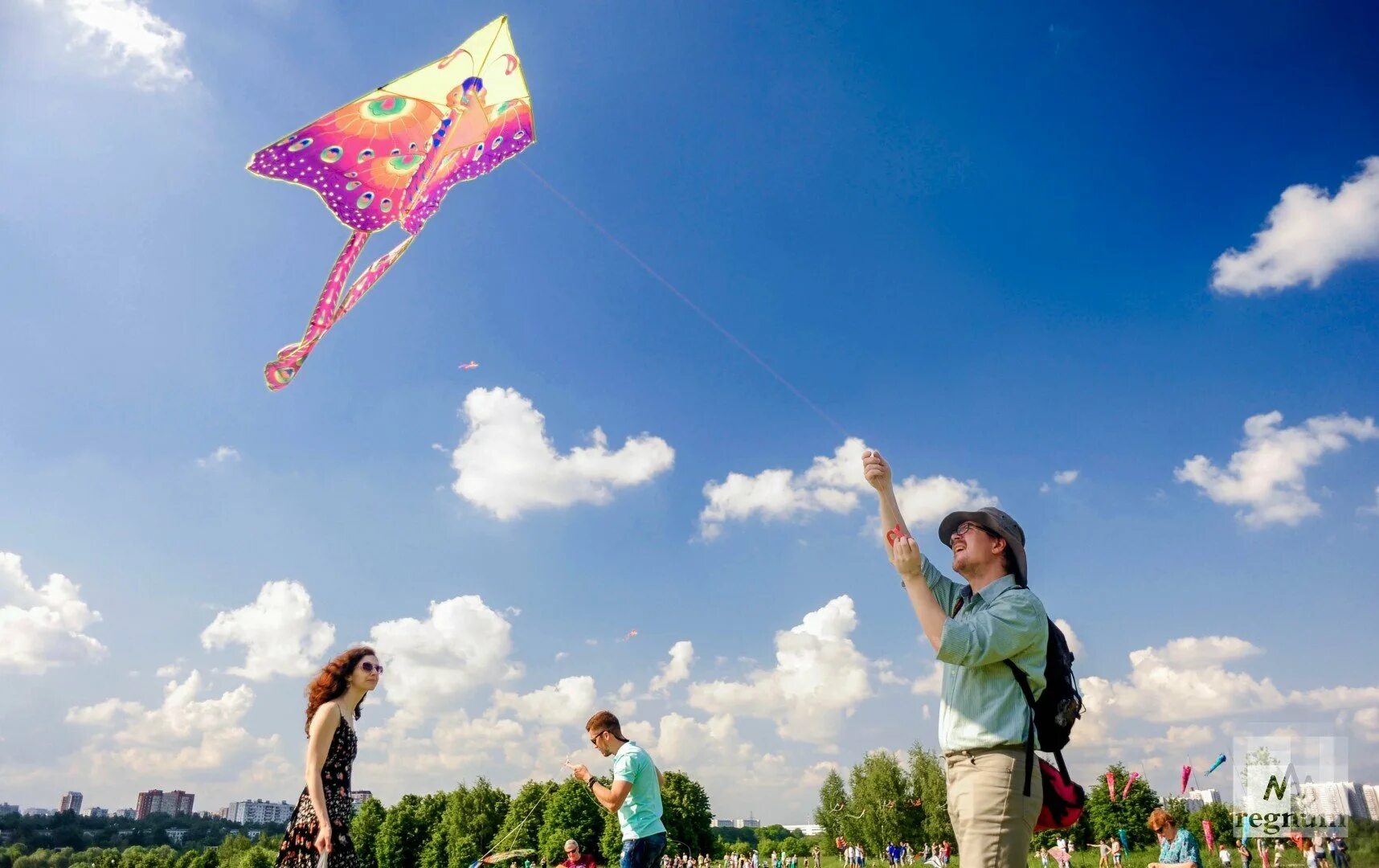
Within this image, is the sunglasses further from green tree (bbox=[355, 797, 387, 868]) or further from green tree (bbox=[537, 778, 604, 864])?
green tree (bbox=[355, 797, 387, 868])

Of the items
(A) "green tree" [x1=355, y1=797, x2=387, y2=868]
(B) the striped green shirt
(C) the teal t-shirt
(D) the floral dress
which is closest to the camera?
(B) the striped green shirt

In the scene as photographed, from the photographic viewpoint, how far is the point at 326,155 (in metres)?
7.14

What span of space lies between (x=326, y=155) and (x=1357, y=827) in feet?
43.2

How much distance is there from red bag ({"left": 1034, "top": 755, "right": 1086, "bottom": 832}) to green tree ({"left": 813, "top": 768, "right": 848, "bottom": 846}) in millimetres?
85392

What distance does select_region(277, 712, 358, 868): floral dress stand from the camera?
595 centimetres

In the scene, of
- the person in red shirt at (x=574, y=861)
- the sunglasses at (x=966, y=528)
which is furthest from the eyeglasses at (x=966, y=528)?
the person in red shirt at (x=574, y=861)

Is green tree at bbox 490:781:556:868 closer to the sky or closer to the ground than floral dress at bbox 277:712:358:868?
closer to the ground

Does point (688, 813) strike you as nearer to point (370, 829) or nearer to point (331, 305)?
point (370, 829)

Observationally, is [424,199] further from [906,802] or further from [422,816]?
[422,816]

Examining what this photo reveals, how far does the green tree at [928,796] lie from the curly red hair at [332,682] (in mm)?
67325

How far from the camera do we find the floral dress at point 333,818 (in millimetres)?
5953

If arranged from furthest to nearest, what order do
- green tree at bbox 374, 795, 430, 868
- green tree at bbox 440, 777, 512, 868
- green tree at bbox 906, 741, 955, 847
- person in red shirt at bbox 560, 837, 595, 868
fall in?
green tree at bbox 374, 795, 430, 868 < green tree at bbox 440, 777, 512, 868 < green tree at bbox 906, 741, 955, 847 < person in red shirt at bbox 560, 837, 595, 868

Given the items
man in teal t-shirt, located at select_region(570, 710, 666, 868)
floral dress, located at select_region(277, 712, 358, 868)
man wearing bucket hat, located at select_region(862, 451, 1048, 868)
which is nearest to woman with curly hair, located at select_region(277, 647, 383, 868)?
floral dress, located at select_region(277, 712, 358, 868)

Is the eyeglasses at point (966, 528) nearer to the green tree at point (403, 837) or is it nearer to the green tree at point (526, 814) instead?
the green tree at point (526, 814)
